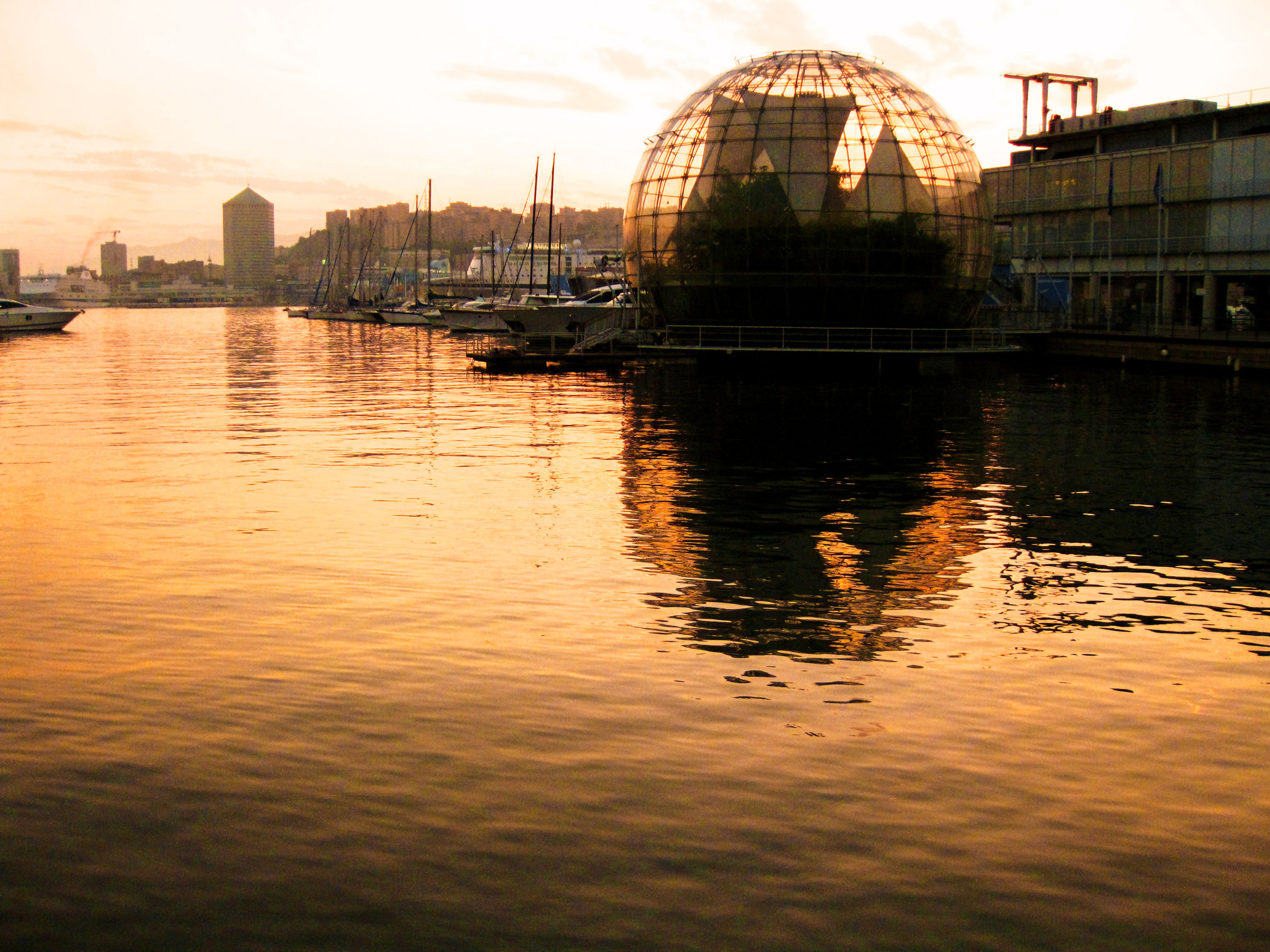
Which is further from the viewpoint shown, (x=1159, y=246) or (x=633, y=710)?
(x=1159, y=246)

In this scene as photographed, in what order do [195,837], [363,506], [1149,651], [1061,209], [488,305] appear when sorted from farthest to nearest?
[488,305]
[1061,209]
[363,506]
[1149,651]
[195,837]

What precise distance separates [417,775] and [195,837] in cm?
178

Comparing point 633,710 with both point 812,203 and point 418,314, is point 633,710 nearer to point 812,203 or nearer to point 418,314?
point 812,203

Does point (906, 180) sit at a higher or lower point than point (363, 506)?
higher

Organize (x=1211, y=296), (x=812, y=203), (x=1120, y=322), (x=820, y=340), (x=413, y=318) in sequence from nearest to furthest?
(x=820, y=340) < (x=812, y=203) < (x=1120, y=322) < (x=1211, y=296) < (x=413, y=318)

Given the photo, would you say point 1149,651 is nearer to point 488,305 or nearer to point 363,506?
point 363,506

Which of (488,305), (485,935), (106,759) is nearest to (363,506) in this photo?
(106,759)

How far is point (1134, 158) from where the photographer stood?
292 feet

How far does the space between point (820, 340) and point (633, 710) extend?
50327 millimetres

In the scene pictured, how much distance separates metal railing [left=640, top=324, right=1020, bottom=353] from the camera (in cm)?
5912

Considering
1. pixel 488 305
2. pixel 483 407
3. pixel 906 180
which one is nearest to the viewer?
pixel 483 407

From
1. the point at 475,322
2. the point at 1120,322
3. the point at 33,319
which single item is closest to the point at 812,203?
the point at 1120,322

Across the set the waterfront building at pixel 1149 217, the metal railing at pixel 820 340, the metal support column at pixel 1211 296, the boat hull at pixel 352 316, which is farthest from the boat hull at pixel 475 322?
the metal support column at pixel 1211 296

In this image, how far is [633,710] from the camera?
38.4 ft
